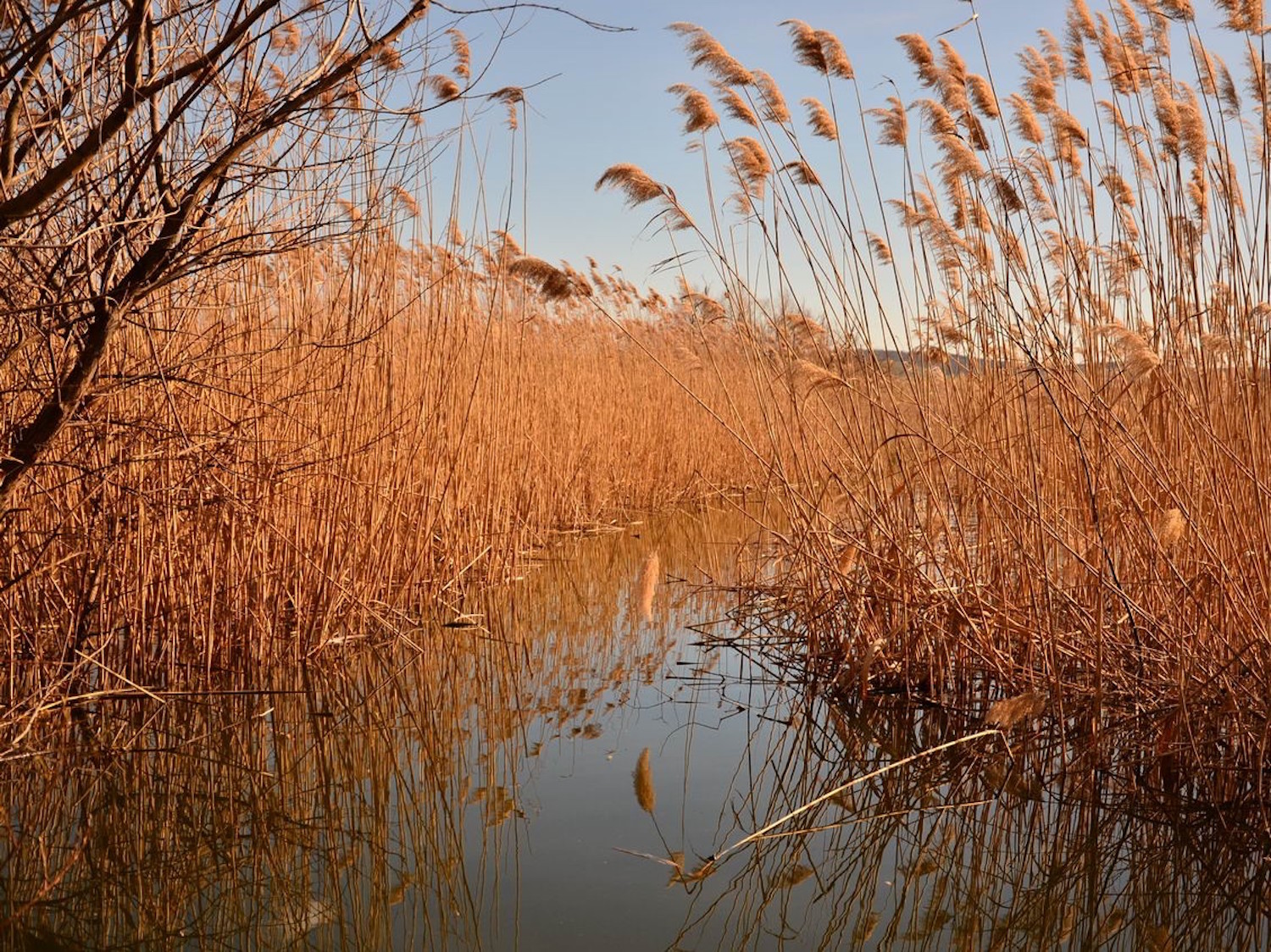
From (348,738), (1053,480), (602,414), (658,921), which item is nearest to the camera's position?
(658,921)

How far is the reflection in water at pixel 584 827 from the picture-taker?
1.79m

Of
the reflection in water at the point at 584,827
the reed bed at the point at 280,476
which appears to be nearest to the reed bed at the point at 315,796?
the reflection in water at the point at 584,827

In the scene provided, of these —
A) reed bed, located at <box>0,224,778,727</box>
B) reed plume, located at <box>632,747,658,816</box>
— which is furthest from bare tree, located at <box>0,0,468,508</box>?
reed plume, located at <box>632,747,658,816</box>

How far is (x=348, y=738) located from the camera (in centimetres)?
262

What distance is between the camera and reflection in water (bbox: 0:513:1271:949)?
1794 mm

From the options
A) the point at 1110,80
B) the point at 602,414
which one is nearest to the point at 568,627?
the point at 1110,80

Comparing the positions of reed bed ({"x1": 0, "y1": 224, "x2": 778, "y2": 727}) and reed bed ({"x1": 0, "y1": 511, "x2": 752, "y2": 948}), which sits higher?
reed bed ({"x1": 0, "y1": 224, "x2": 778, "y2": 727})

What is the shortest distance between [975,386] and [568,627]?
1567 millimetres

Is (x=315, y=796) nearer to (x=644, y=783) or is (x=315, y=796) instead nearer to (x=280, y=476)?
(x=644, y=783)

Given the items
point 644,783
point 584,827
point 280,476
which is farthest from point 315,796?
point 280,476

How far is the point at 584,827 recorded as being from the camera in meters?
2.18

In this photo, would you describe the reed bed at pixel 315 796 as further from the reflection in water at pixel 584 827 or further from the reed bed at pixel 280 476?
the reed bed at pixel 280 476

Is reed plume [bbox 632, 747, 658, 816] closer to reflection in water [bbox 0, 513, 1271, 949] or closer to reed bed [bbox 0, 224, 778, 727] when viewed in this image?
reflection in water [bbox 0, 513, 1271, 949]

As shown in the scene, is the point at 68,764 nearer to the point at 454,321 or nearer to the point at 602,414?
the point at 454,321
